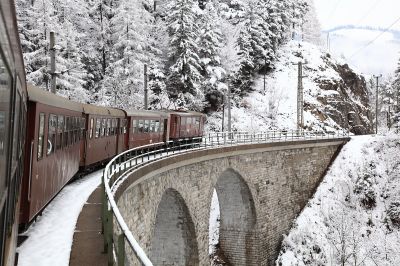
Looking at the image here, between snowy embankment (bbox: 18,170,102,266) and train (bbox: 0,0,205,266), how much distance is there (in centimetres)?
38

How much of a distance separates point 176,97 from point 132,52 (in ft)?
26.1

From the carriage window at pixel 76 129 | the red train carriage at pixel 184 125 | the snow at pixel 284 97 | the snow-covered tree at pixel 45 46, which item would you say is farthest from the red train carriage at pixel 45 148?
the snow at pixel 284 97

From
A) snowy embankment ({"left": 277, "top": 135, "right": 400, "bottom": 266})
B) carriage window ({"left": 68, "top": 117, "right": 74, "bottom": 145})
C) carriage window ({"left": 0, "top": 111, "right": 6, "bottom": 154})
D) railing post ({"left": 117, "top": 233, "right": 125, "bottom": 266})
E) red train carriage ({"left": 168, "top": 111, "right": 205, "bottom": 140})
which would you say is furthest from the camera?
red train carriage ({"left": 168, "top": 111, "right": 205, "bottom": 140})

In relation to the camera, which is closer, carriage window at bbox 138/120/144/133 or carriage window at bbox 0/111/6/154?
carriage window at bbox 0/111/6/154

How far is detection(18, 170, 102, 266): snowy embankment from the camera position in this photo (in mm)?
7223

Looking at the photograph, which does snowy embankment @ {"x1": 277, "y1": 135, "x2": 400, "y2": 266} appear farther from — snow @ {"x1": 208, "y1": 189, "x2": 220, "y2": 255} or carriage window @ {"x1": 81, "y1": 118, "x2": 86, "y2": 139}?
carriage window @ {"x1": 81, "y1": 118, "x2": 86, "y2": 139}

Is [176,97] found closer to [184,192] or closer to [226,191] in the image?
[226,191]

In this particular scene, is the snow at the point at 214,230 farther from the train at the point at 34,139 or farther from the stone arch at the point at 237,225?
the train at the point at 34,139

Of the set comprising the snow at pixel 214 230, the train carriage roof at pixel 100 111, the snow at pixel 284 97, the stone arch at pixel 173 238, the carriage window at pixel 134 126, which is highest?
the snow at pixel 284 97

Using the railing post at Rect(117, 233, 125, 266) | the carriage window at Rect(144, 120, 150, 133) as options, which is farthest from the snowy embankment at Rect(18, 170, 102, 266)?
the carriage window at Rect(144, 120, 150, 133)

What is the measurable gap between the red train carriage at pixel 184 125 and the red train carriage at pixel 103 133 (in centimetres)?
754

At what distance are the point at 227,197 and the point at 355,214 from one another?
36.0ft

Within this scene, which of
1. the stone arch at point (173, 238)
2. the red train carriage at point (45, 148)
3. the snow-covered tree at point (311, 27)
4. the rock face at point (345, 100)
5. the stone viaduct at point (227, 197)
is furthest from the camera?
the snow-covered tree at point (311, 27)

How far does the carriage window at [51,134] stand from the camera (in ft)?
32.1
